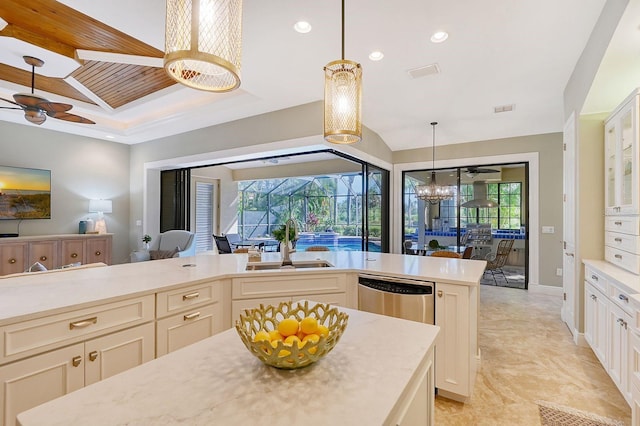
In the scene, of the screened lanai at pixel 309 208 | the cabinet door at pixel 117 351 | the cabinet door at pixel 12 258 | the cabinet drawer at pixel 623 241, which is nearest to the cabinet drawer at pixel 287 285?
the cabinet door at pixel 117 351

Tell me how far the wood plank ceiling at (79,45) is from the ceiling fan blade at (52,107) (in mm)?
496

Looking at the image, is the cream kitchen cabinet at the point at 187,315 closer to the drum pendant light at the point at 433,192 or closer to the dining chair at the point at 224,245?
the dining chair at the point at 224,245

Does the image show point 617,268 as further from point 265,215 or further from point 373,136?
point 265,215

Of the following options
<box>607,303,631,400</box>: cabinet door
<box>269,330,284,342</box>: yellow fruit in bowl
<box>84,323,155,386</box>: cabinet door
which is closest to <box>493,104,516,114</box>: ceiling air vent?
<box>607,303,631,400</box>: cabinet door

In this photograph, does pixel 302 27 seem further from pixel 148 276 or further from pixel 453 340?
pixel 453 340

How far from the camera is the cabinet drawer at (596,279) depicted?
97.3 inches

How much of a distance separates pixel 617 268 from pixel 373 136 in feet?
12.0

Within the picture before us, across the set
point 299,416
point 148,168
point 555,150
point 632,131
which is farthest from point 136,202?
point 555,150

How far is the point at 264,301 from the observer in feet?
7.91

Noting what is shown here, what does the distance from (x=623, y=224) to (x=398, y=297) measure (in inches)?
78.5

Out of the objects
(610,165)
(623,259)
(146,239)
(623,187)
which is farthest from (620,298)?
(146,239)

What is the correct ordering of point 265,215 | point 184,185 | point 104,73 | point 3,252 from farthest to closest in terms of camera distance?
point 265,215 < point 184,185 < point 3,252 < point 104,73

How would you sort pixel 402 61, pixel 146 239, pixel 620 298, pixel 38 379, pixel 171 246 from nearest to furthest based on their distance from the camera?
pixel 38 379
pixel 620 298
pixel 402 61
pixel 171 246
pixel 146 239

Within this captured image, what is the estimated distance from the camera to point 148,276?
219cm
